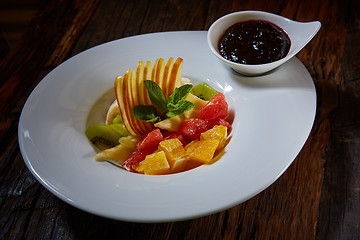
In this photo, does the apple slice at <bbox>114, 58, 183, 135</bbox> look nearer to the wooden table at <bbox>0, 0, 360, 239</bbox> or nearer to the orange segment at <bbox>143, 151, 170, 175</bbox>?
the orange segment at <bbox>143, 151, 170, 175</bbox>

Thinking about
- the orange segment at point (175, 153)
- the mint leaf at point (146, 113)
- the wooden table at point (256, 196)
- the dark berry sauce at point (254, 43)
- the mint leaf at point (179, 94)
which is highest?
the dark berry sauce at point (254, 43)

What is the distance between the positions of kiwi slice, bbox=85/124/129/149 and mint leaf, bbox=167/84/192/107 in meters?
0.33

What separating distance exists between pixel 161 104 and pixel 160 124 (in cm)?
Result: 12

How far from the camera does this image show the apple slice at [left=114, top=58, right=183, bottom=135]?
1.93m

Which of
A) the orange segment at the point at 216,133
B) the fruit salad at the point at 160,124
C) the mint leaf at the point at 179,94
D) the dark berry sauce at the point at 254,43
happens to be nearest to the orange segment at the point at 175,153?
the fruit salad at the point at 160,124

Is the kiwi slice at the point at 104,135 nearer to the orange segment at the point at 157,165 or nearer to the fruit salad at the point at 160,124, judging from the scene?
the fruit salad at the point at 160,124

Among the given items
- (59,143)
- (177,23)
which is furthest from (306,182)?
(177,23)

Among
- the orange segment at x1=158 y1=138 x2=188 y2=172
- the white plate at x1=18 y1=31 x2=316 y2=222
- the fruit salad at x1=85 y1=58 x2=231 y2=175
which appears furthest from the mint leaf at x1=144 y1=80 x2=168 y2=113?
the white plate at x1=18 y1=31 x2=316 y2=222

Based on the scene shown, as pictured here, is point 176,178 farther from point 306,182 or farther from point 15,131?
point 15,131

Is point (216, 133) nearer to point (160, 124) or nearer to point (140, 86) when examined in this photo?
point (160, 124)

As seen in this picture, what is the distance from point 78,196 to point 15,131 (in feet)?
2.95

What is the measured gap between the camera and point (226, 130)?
181 centimetres

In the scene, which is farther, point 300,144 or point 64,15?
point 64,15

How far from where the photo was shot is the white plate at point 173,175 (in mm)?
1509
